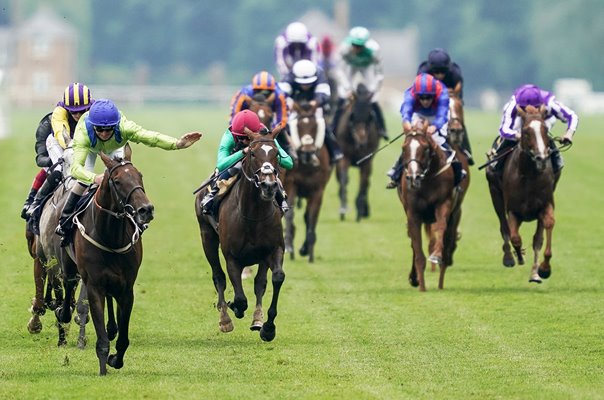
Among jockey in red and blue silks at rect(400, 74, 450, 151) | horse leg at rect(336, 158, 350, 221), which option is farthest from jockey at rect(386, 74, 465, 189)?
horse leg at rect(336, 158, 350, 221)

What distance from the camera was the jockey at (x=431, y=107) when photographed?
58.6ft

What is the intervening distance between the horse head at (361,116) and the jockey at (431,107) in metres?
7.74

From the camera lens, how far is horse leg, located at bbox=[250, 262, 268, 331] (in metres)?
14.2

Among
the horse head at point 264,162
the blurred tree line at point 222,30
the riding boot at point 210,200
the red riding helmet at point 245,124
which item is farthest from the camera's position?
the blurred tree line at point 222,30

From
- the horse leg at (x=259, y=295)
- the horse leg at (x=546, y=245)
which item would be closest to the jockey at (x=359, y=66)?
the horse leg at (x=546, y=245)

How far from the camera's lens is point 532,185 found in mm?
17766

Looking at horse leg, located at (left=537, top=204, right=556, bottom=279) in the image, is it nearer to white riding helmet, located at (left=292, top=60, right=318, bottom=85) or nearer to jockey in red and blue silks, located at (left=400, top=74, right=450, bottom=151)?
jockey in red and blue silks, located at (left=400, top=74, right=450, bottom=151)

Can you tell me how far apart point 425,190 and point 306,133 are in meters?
3.64

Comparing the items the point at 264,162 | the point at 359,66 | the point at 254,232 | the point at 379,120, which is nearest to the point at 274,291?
the point at 254,232

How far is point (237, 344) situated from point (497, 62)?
312 ft

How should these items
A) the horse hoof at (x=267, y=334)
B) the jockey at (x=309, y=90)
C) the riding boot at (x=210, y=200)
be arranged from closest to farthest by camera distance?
the horse hoof at (x=267, y=334) < the riding boot at (x=210, y=200) < the jockey at (x=309, y=90)

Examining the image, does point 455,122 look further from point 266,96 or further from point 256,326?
point 256,326

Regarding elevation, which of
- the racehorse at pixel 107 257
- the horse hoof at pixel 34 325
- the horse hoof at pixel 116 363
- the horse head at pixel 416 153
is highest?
the horse head at pixel 416 153

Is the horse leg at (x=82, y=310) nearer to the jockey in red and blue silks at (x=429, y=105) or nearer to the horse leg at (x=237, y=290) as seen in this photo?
the horse leg at (x=237, y=290)
